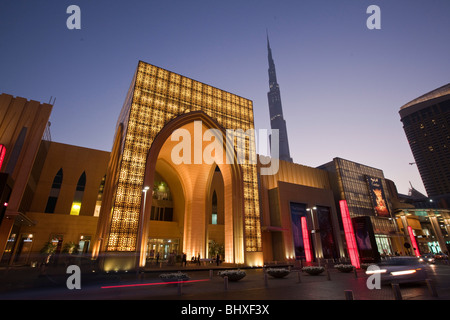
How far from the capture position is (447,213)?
1918 inches

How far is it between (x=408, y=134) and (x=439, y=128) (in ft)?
44.1

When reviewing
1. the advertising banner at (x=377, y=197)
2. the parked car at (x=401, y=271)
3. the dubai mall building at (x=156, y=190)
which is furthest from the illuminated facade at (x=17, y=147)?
the advertising banner at (x=377, y=197)

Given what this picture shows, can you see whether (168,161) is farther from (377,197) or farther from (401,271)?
(377,197)

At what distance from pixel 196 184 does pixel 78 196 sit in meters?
16.6

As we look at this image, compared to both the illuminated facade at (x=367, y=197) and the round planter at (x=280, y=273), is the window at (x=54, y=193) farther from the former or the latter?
the illuminated facade at (x=367, y=197)

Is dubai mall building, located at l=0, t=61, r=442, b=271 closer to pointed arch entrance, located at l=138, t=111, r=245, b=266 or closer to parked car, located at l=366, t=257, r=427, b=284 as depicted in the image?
pointed arch entrance, located at l=138, t=111, r=245, b=266

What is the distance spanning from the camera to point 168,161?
3272 cm

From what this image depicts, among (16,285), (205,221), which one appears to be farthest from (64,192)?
(16,285)

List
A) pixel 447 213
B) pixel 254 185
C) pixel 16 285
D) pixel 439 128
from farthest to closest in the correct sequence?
pixel 439 128
pixel 447 213
pixel 254 185
pixel 16 285

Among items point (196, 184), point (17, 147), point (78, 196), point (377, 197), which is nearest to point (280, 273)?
point (196, 184)

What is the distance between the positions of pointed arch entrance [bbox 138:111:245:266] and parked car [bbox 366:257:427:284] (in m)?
13.9

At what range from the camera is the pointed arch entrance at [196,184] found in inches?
859
